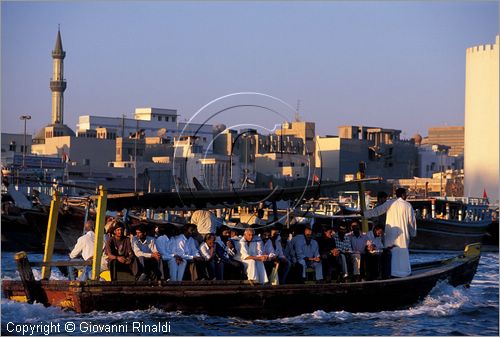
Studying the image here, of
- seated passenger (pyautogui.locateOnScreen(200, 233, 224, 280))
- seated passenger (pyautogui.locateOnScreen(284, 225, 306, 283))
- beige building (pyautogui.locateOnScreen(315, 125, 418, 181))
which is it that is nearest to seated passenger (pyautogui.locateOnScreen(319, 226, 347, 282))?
seated passenger (pyautogui.locateOnScreen(284, 225, 306, 283))

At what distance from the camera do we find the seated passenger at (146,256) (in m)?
20.7

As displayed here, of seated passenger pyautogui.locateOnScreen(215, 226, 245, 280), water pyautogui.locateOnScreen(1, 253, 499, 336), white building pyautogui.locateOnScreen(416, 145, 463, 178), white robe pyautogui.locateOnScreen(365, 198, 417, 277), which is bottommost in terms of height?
water pyautogui.locateOnScreen(1, 253, 499, 336)

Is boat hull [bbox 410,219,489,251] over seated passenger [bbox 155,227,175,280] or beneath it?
beneath

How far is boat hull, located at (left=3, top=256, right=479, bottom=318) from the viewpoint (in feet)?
65.7

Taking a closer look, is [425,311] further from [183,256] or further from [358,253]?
[183,256]

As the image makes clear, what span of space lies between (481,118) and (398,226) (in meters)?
52.7

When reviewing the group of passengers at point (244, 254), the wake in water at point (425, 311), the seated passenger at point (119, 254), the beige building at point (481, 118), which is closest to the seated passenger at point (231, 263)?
the group of passengers at point (244, 254)

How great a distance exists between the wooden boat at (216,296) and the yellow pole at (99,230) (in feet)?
0.84

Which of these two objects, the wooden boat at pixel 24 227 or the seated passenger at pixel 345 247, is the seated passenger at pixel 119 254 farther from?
the wooden boat at pixel 24 227

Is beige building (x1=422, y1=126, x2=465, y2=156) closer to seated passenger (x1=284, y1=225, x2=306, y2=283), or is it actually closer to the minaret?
the minaret

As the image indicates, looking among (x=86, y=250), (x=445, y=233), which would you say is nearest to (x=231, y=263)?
(x=86, y=250)

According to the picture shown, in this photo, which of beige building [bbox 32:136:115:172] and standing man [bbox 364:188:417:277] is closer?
standing man [bbox 364:188:417:277]

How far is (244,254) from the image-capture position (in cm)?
2097

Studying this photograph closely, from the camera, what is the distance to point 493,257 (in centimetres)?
4819
